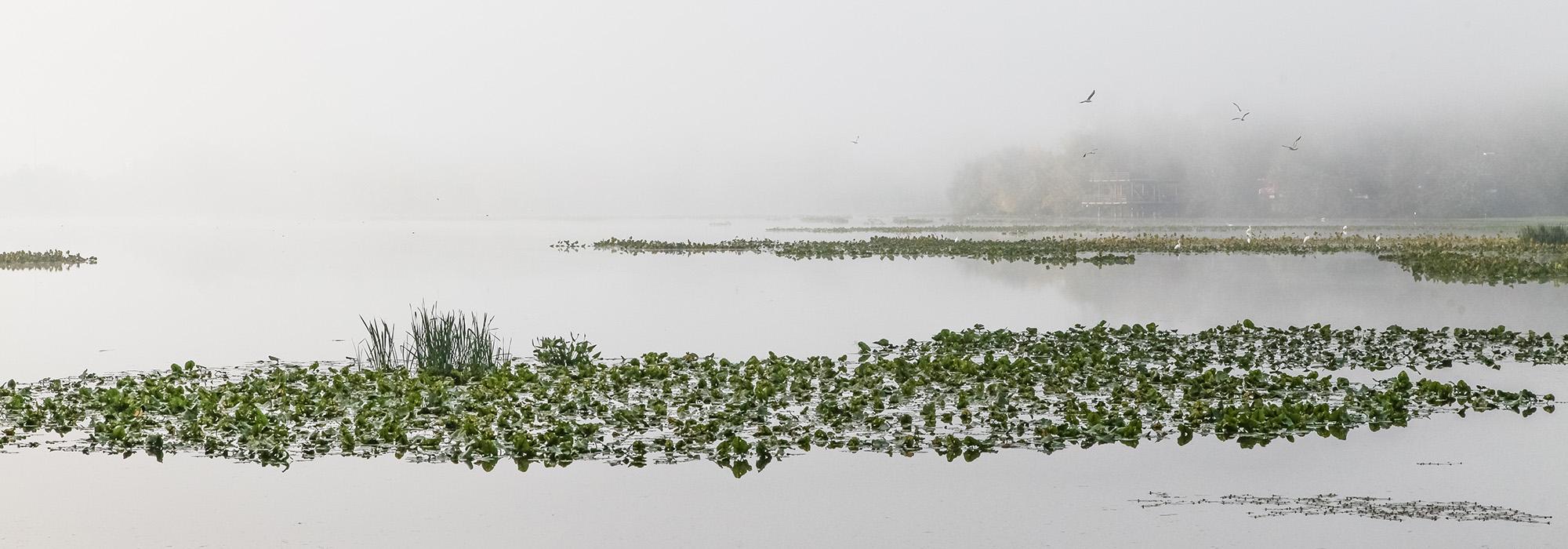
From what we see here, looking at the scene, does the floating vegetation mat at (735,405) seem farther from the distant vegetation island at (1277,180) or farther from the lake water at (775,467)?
the distant vegetation island at (1277,180)

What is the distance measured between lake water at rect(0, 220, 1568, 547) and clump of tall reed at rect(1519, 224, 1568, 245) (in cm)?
2063

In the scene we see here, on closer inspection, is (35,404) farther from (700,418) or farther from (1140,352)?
(1140,352)

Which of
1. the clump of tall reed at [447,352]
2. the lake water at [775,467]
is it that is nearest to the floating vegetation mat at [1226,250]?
the lake water at [775,467]

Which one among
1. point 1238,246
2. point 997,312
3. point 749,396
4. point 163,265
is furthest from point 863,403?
point 1238,246

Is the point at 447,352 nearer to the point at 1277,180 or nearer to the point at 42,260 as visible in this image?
the point at 42,260

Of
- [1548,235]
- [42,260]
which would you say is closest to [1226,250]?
[1548,235]

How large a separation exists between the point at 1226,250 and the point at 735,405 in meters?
49.1

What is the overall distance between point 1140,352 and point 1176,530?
1035cm

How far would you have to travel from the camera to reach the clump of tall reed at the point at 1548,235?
56125mm

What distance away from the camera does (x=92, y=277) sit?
45.7 metres

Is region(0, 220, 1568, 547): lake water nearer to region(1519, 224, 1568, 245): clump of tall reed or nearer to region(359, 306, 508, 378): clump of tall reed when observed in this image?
region(359, 306, 508, 378): clump of tall reed

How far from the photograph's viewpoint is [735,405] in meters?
16.0

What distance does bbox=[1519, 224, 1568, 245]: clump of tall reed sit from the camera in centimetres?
5612

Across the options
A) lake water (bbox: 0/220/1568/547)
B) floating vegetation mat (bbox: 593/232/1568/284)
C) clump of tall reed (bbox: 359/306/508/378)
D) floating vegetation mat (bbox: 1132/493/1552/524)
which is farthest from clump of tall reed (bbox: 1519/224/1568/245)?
floating vegetation mat (bbox: 1132/493/1552/524)
